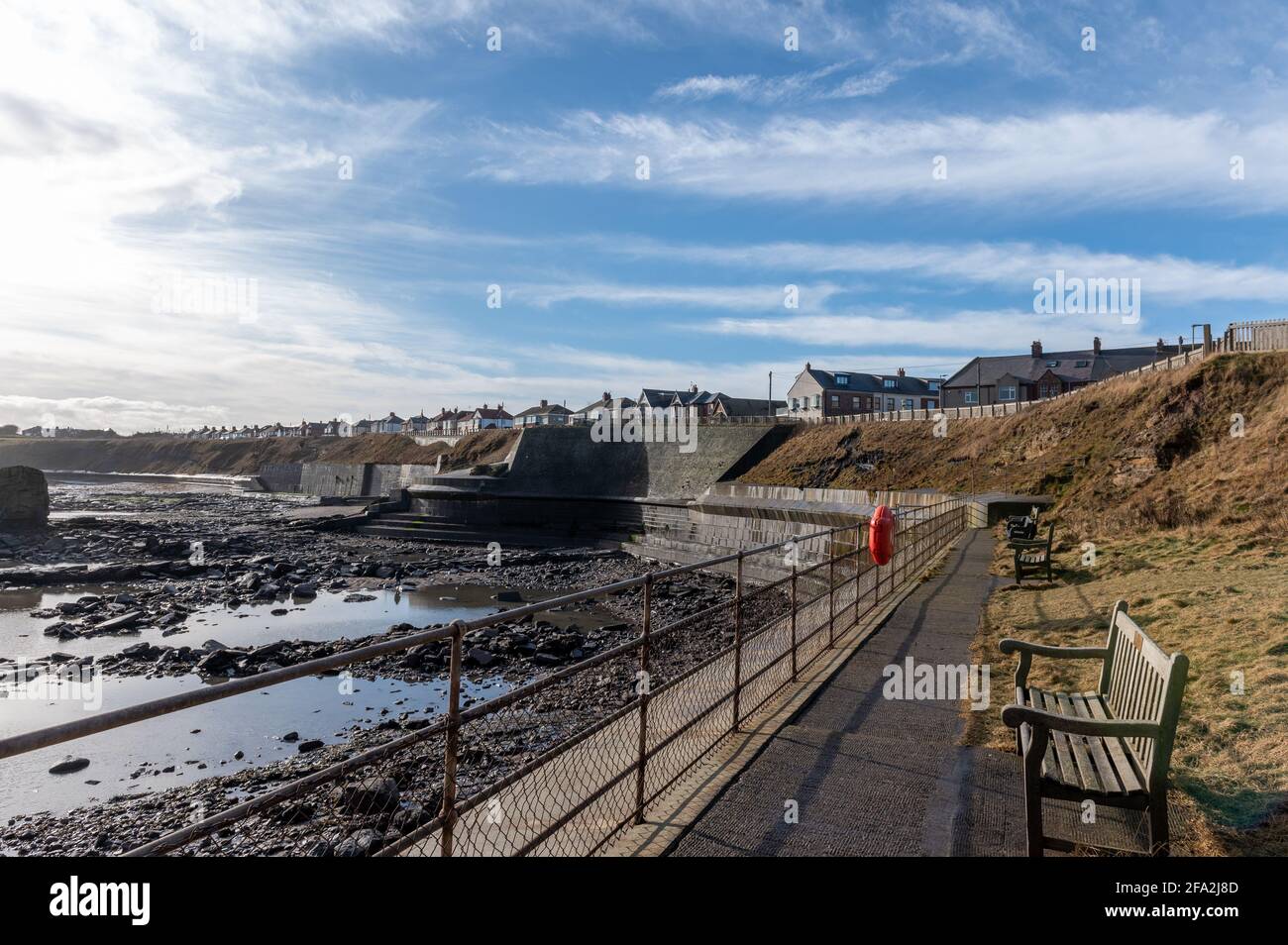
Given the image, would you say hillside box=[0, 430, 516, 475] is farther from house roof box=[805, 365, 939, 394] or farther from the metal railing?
the metal railing

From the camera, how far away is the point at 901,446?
44.0 m

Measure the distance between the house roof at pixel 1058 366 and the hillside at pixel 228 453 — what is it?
41323mm

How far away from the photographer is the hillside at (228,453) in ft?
255

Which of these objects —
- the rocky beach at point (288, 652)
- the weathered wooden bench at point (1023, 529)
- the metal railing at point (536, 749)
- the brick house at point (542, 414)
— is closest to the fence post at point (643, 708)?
the metal railing at point (536, 749)

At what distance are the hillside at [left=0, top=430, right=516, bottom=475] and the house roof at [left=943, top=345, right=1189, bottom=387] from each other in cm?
4132

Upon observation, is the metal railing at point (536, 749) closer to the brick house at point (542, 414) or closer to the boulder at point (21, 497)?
the boulder at point (21, 497)

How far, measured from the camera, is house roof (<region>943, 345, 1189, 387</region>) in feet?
192

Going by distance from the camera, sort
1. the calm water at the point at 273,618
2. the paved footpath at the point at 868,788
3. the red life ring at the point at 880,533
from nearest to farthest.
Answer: the paved footpath at the point at 868,788 < the red life ring at the point at 880,533 < the calm water at the point at 273,618

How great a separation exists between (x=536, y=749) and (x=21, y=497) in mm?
47028

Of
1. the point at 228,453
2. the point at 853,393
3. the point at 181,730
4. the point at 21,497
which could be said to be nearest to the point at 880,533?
the point at 181,730

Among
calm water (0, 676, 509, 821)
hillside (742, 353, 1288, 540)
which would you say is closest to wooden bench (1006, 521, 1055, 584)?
hillside (742, 353, 1288, 540)

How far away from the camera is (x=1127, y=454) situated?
90.3ft
